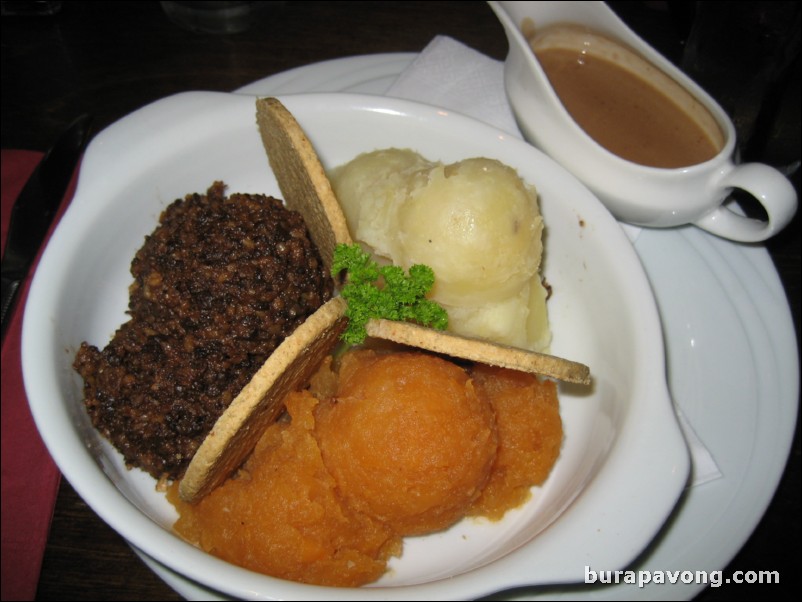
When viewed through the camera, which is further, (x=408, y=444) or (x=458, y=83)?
(x=458, y=83)

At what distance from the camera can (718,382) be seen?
2.28m

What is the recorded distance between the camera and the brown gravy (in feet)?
8.17

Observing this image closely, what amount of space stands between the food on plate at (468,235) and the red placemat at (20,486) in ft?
4.95

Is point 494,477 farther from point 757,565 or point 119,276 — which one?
point 119,276

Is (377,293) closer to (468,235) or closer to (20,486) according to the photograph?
(468,235)

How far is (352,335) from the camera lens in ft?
6.10

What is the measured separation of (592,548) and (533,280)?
3.05 feet

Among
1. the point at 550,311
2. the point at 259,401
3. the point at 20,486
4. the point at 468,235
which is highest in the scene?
the point at 468,235

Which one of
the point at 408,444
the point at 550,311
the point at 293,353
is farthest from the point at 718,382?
the point at 293,353

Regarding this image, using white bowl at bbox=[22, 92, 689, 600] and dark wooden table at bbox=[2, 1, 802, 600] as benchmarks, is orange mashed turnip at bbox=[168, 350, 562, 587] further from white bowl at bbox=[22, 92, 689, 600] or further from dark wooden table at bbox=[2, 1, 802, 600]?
dark wooden table at bbox=[2, 1, 802, 600]

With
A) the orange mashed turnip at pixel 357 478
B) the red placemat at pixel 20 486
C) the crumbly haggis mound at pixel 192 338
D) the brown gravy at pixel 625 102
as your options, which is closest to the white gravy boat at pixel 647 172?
the brown gravy at pixel 625 102

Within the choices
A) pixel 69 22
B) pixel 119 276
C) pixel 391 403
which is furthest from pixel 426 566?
pixel 69 22

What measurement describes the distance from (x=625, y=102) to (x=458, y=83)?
2.50 ft

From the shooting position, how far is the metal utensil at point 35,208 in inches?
101
